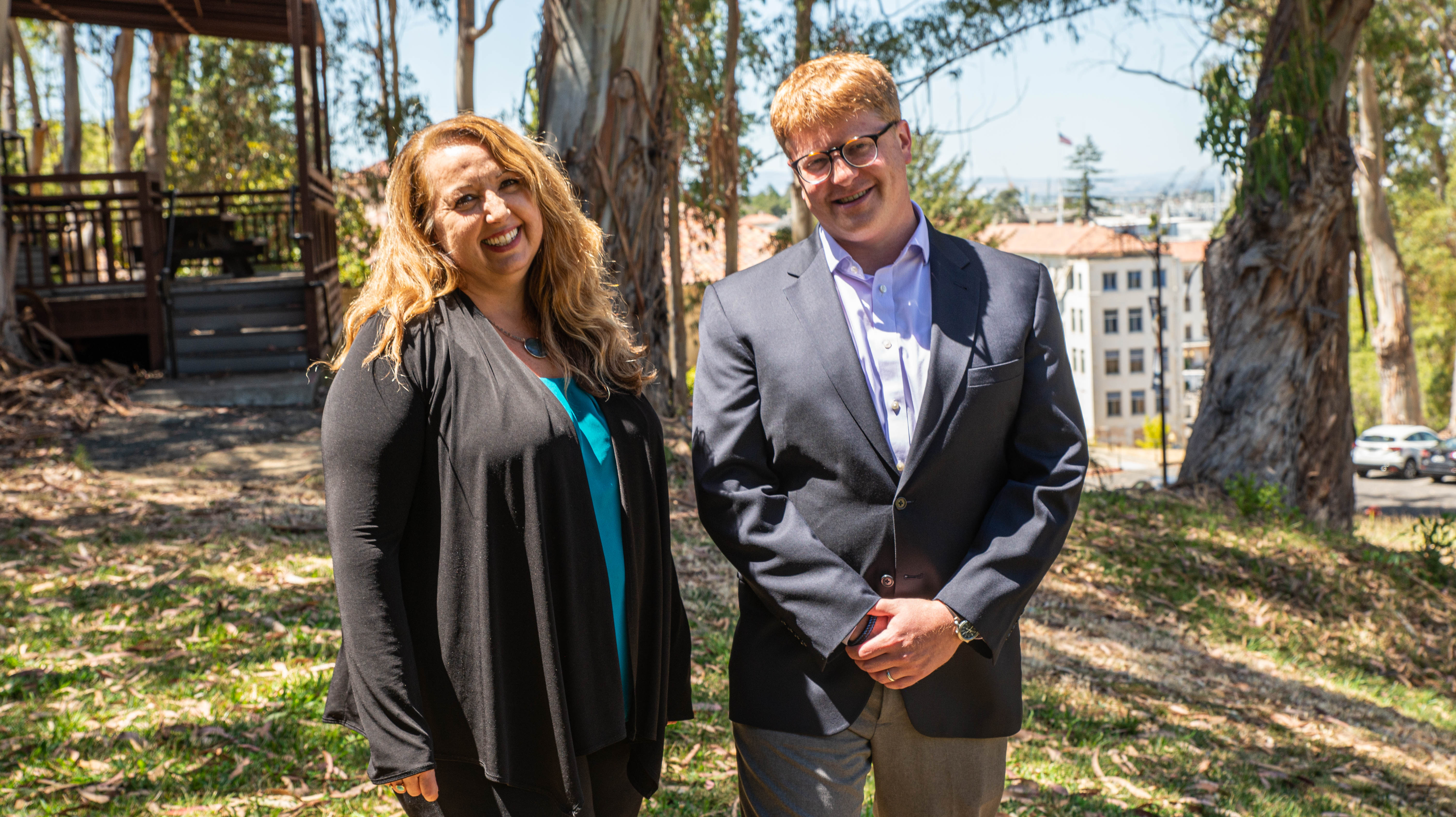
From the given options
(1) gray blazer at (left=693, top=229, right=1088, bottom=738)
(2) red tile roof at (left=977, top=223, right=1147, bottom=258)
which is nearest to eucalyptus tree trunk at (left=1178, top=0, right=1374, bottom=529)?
(1) gray blazer at (left=693, top=229, right=1088, bottom=738)

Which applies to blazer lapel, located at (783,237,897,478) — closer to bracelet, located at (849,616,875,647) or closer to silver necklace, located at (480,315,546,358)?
bracelet, located at (849,616,875,647)

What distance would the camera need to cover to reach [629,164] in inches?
241

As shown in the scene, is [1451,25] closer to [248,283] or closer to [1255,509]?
[1255,509]

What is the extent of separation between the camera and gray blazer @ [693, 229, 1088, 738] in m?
2.12

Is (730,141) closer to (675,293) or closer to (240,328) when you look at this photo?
(675,293)

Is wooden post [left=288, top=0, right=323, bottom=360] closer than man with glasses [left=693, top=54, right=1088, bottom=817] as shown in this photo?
No

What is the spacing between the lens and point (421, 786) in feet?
6.38

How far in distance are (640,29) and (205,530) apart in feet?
12.1

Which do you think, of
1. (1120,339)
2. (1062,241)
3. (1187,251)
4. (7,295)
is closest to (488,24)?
(7,295)

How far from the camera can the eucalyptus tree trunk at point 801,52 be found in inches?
558

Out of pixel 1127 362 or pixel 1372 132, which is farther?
pixel 1127 362

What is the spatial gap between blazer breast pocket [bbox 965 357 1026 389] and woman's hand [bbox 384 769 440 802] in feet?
4.15

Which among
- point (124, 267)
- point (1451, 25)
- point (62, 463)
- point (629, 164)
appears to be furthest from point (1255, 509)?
point (1451, 25)

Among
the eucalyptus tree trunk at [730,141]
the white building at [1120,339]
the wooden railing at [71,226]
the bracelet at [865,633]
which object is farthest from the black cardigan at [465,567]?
the white building at [1120,339]
